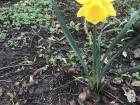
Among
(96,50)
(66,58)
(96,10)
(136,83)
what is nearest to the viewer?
(96,10)

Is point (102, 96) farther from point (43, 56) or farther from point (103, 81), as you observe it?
point (43, 56)

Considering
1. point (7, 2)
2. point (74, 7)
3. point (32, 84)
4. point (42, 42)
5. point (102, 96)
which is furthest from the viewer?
point (7, 2)

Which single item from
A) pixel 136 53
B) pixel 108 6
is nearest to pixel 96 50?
pixel 108 6

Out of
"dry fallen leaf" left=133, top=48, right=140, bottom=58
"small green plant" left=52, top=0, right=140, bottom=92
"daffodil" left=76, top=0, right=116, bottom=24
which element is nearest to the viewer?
"daffodil" left=76, top=0, right=116, bottom=24

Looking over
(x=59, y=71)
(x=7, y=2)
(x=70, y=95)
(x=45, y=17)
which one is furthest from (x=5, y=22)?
(x=70, y=95)

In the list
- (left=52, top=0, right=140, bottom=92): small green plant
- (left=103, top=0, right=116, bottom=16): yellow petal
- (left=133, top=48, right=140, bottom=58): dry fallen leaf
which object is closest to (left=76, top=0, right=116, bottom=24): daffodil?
(left=103, top=0, right=116, bottom=16): yellow petal

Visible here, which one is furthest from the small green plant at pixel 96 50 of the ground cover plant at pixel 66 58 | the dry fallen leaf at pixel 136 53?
the dry fallen leaf at pixel 136 53

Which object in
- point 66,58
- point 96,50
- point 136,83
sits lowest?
point 136,83

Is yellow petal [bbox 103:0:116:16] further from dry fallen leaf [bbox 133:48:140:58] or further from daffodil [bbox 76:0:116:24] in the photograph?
dry fallen leaf [bbox 133:48:140:58]

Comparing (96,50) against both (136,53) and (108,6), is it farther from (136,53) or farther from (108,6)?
(136,53)
